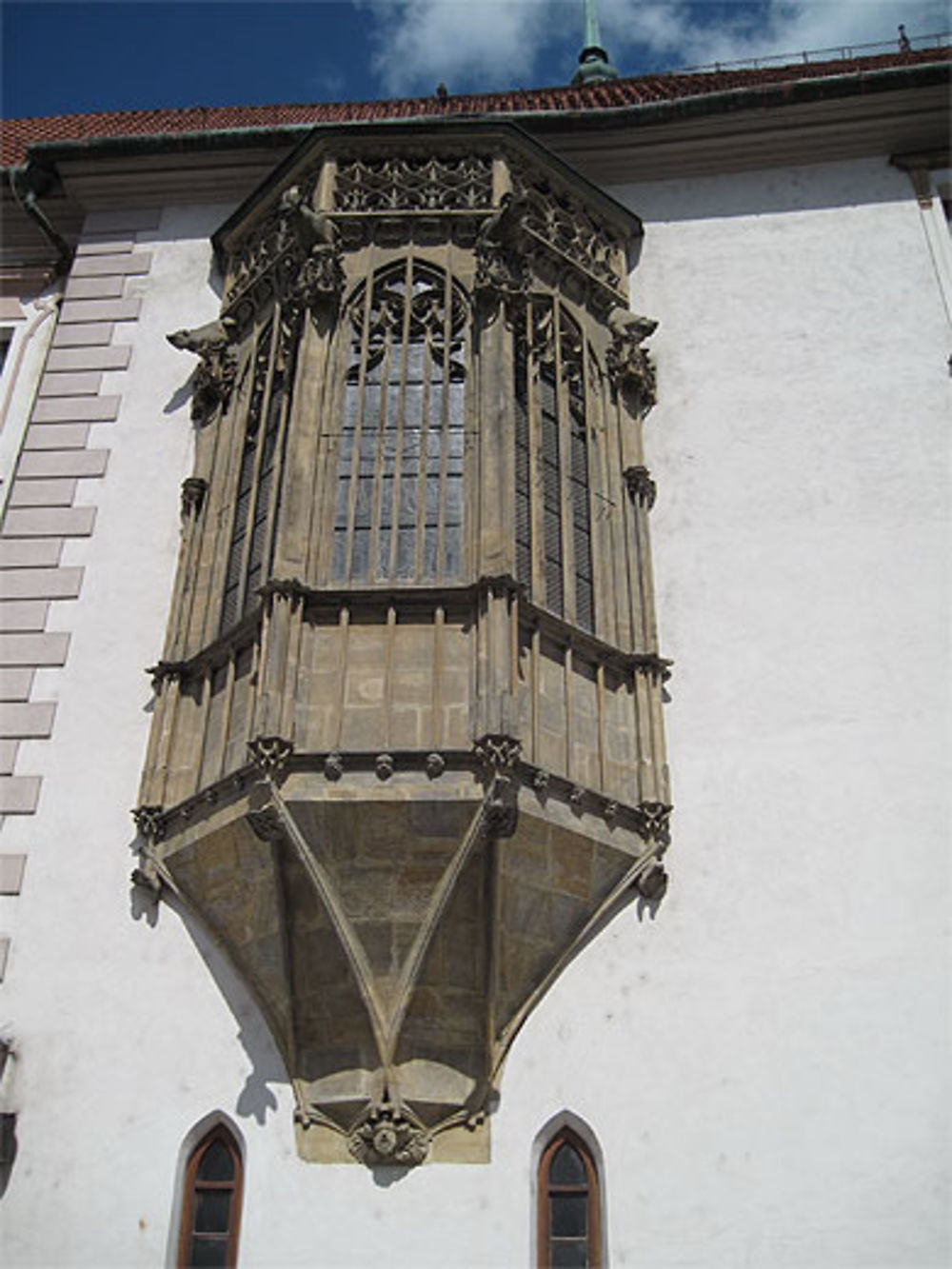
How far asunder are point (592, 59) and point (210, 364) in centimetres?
1382

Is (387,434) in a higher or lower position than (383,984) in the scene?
higher

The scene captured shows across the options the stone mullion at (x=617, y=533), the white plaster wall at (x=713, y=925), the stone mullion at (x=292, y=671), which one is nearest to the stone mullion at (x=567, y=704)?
the stone mullion at (x=617, y=533)

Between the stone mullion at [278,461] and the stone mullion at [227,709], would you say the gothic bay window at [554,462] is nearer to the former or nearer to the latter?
the stone mullion at [278,461]

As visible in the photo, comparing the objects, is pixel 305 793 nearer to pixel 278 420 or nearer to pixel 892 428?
pixel 278 420

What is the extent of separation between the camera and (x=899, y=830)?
9.30 metres

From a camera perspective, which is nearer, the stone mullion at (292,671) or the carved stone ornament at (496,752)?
the carved stone ornament at (496,752)

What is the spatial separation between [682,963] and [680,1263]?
1.80m

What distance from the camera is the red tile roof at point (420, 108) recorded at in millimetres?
15500

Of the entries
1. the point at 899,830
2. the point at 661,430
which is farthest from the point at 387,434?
the point at 899,830

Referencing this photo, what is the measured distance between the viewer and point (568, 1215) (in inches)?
324

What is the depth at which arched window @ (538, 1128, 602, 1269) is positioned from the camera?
809 centimetres

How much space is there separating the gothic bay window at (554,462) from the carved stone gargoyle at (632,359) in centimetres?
24

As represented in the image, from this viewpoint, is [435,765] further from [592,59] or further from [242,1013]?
[592,59]

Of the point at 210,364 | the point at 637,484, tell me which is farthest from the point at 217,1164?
the point at 210,364
